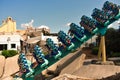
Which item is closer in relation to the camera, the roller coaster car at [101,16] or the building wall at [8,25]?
the roller coaster car at [101,16]

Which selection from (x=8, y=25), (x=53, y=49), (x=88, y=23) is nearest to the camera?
(x=53, y=49)

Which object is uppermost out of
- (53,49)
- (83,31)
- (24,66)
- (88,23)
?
(88,23)

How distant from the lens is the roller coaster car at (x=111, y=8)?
69.1 ft

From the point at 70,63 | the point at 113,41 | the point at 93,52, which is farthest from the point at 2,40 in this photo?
the point at 70,63

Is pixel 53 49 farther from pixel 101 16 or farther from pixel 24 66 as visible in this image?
pixel 101 16

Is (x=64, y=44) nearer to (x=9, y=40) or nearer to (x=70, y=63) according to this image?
(x=70, y=63)

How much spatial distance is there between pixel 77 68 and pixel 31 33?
36.3 metres

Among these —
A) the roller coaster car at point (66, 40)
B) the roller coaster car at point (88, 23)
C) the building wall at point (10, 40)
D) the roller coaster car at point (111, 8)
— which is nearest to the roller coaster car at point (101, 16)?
the roller coaster car at point (111, 8)

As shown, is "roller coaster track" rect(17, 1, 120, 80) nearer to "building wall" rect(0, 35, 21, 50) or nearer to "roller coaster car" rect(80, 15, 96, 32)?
"roller coaster car" rect(80, 15, 96, 32)

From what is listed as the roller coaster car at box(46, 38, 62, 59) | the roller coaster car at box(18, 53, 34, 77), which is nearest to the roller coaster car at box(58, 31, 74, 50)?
the roller coaster car at box(46, 38, 62, 59)

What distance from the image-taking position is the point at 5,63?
2377cm

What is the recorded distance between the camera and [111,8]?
2125 cm

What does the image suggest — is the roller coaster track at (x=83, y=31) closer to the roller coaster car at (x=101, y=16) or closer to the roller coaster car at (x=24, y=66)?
the roller coaster car at (x=101, y=16)

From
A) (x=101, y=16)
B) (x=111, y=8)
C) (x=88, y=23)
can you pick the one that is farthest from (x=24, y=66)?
(x=111, y=8)
